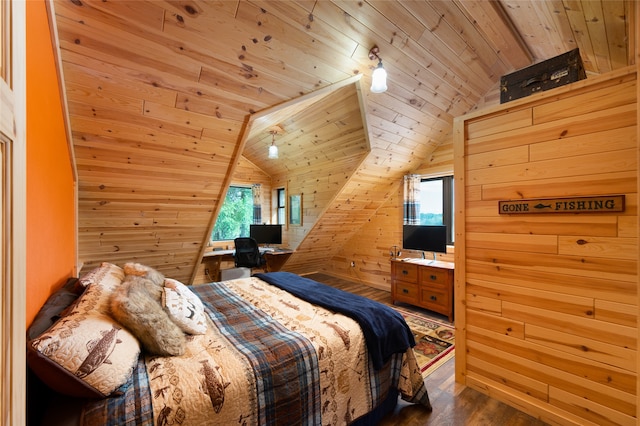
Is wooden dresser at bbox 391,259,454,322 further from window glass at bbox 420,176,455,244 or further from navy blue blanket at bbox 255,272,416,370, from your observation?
navy blue blanket at bbox 255,272,416,370

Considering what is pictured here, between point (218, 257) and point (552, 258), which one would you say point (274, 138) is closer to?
point (218, 257)

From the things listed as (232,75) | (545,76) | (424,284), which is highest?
(232,75)

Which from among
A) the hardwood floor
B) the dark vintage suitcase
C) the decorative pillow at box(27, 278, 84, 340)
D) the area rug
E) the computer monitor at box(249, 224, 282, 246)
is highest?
the dark vintage suitcase

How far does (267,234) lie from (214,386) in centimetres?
379

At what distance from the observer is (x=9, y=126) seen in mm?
535

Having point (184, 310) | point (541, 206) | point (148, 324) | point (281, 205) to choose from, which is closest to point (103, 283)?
point (184, 310)

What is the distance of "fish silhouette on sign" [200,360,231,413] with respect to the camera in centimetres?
115

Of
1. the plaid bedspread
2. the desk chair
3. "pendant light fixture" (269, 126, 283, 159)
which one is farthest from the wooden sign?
the desk chair

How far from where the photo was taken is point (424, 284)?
3646 mm

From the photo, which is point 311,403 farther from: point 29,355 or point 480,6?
point 480,6

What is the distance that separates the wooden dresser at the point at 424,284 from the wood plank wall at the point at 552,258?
1387 millimetres

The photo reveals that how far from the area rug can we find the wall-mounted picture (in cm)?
237

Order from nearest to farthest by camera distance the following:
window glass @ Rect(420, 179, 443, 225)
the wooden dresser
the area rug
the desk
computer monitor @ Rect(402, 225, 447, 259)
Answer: the area rug, the wooden dresser, computer monitor @ Rect(402, 225, 447, 259), window glass @ Rect(420, 179, 443, 225), the desk

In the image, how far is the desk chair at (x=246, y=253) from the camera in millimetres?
4328
